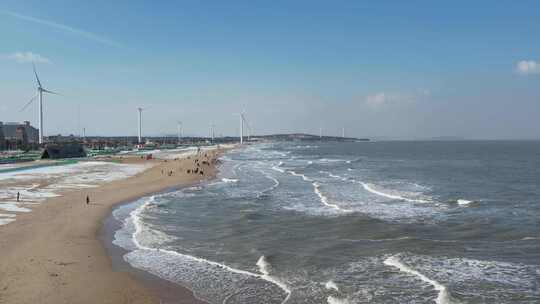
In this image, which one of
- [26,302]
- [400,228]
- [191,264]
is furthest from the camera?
[400,228]

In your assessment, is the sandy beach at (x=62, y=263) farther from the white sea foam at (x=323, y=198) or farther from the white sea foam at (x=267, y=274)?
the white sea foam at (x=323, y=198)

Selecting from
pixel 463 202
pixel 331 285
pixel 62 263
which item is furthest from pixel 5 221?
pixel 463 202

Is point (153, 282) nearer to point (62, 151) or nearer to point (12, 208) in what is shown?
point (12, 208)

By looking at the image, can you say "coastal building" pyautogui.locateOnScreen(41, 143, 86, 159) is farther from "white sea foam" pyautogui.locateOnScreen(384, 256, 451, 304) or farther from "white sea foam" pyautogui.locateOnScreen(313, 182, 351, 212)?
"white sea foam" pyautogui.locateOnScreen(384, 256, 451, 304)

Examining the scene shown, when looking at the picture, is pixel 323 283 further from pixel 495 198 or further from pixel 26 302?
pixel 495 198

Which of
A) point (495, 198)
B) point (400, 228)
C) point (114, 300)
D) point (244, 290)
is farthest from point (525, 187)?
point (114, 300)

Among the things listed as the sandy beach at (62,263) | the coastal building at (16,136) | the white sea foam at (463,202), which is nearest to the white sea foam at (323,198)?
the white sea foam at (463,202)
